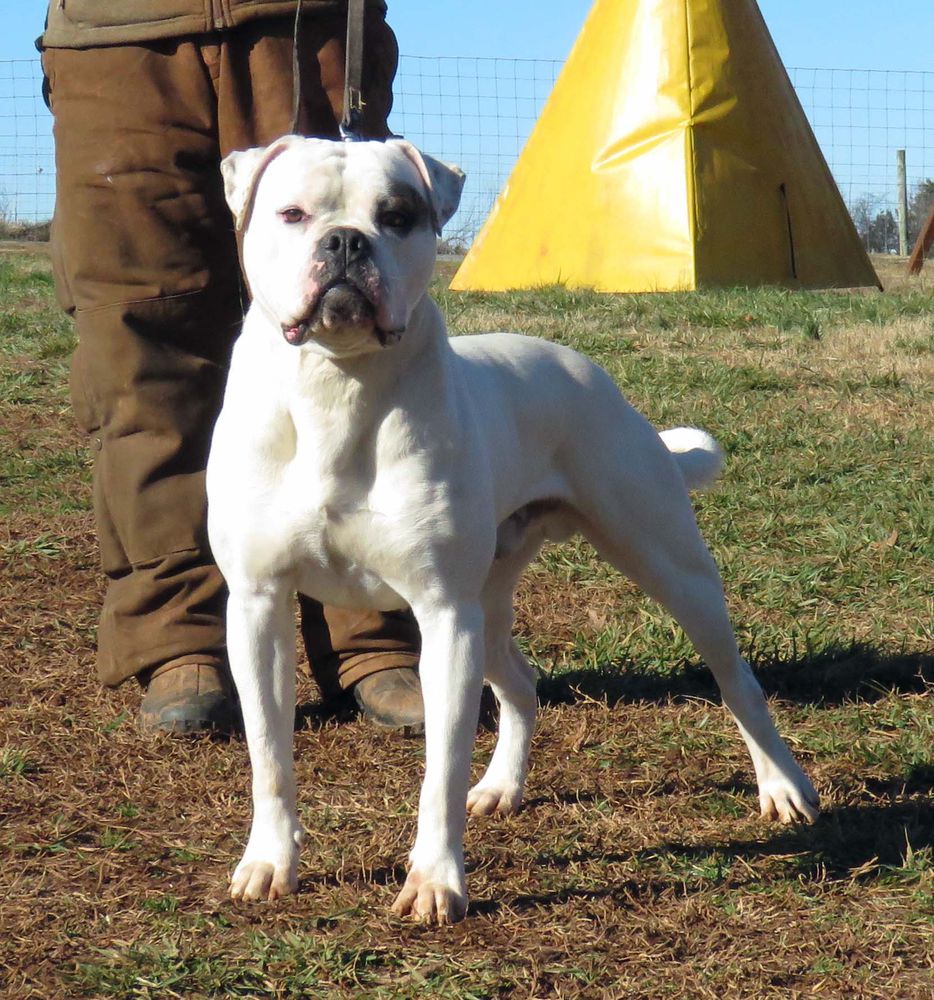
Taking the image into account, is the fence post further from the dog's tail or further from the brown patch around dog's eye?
the brown patch around dog's eye

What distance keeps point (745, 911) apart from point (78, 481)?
378 centimetres

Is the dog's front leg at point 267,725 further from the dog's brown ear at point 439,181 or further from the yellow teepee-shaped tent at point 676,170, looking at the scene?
the yellow teepee-shaped tent at point 676,170

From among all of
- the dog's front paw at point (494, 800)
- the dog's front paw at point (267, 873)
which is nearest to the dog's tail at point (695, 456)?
the dog's front paw at point (494, 800)

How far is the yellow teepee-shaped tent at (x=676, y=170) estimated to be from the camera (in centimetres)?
1041

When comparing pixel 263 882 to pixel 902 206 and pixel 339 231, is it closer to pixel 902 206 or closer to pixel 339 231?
pixel 339 231

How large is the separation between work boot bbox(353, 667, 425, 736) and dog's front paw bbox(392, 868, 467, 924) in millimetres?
943

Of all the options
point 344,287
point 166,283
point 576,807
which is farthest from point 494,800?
point 166,283

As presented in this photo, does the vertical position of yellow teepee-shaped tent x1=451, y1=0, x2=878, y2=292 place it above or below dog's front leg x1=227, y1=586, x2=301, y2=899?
above

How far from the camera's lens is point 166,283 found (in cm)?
363

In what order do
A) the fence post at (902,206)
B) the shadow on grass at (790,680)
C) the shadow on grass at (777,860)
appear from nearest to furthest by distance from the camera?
the shadow on grass at (777,860) → the shadow on grass at (790,680) → the fence post at (902,206)

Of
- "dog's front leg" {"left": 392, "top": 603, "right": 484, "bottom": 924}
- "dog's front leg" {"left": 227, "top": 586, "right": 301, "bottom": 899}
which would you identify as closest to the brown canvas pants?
"dog's front leg" {"left": 227, "top": 586, "right": 301, "bottom": 899}

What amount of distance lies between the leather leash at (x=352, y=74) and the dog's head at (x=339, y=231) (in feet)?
1.10

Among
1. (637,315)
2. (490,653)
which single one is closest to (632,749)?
(490,653)

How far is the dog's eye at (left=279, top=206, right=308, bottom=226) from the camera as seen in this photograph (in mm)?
2523
